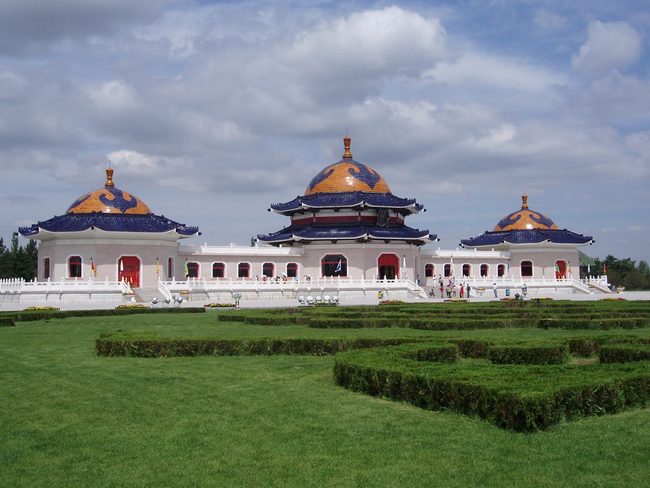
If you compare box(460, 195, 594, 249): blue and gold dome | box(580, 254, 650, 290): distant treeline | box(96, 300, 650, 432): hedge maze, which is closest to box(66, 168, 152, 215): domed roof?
box(96, 300, 650, 432): hedge maze

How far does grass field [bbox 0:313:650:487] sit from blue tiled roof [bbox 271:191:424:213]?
41.9 metres

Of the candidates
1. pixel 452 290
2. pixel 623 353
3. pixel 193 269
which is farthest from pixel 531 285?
pixel 623 353

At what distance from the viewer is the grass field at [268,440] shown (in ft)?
23.0

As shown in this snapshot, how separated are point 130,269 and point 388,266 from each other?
A: 1966 cm

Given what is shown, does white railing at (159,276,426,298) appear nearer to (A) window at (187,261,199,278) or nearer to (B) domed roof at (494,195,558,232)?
(A) window at (187,261,199,278)

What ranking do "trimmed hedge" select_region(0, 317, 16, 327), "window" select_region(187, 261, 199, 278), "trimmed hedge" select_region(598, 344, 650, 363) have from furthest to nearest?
1. "window" select_region(187, 261, 199, 278)
2. "trimmed hedge" select_region(0, 317, 16, 327)
3. "trimmed hedge" select_region(598, 344, 650, 363)

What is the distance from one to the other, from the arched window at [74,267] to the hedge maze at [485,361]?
93.2 ft

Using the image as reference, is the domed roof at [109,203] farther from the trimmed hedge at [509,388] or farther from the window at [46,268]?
the trimmed hedge at [509,388]

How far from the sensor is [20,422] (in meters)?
9.26

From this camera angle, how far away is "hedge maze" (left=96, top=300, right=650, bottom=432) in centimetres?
889

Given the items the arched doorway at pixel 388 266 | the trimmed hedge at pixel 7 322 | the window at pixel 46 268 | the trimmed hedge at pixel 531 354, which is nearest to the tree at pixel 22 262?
the window at pixel 46 268

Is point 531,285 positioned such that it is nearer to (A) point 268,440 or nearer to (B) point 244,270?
(B) point 244,270

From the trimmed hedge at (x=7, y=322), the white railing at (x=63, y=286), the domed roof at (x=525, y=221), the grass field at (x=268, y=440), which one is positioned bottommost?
the grass field at (x=268, y=440)

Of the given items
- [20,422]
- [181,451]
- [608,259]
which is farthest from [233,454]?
[608,259]
